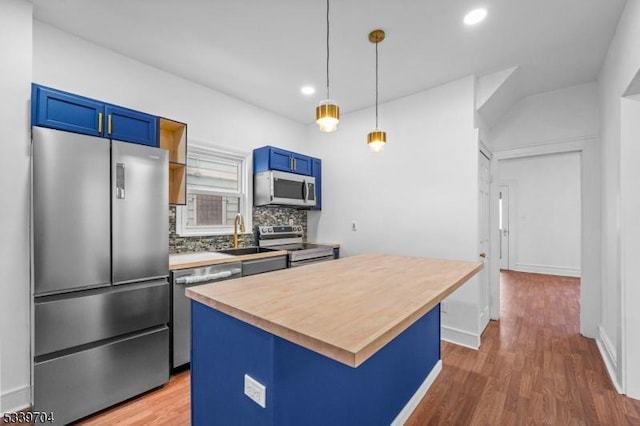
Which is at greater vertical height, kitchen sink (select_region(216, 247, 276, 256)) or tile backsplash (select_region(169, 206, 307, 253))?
tile backsplash (select_region(169, 206, 307, 253))

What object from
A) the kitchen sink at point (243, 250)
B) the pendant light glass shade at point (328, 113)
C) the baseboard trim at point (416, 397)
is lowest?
the baseboard trim at point (416, 397)

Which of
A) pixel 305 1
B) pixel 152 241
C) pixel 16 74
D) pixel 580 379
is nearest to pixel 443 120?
pixel 305 1

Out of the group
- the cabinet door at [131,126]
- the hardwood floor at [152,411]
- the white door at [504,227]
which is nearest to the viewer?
the hardwood floor at [152,411]

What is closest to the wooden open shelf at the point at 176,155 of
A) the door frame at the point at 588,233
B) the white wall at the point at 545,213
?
the door frame at the point at 588,233

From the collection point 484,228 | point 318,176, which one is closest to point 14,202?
point 318,176

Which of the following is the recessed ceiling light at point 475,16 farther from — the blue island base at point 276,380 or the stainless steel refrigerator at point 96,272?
the stainless steel refrigerator at point 96,272

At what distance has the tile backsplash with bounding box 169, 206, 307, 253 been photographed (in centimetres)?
299

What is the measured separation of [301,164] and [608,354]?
3731mm

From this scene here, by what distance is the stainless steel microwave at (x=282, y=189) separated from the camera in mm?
3557

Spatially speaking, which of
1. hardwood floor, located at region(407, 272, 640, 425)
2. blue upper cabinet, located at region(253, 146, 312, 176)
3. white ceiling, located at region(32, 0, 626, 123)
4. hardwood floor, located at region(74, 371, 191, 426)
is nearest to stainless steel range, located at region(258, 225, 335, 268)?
blue upper cabinet, located at region(253, 146, 312, 176)

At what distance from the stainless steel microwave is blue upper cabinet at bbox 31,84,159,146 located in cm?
140

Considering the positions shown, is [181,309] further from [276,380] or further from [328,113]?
[328,113]

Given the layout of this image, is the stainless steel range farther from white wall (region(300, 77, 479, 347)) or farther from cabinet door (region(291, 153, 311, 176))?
cabinet door (region(291, 153, 311, 176))

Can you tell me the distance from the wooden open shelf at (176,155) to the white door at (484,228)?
9.88 ft
